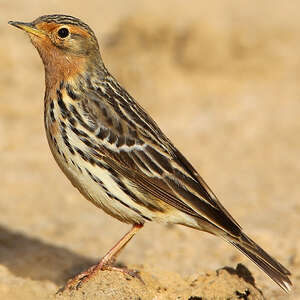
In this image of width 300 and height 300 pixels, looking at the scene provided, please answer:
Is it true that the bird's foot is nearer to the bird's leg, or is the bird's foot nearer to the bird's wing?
the bird's leg

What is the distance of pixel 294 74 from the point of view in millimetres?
15195

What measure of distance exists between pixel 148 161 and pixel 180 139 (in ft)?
19.8

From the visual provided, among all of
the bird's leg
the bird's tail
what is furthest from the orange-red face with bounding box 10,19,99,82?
the bird's tail

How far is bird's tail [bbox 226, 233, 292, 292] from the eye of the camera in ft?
23.4

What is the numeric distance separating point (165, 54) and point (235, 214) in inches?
195

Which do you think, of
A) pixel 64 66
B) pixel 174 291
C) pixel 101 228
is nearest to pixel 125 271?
pixel 174 291

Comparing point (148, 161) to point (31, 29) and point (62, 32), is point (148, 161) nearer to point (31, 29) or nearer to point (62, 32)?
point (62, 32)

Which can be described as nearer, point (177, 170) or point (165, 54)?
point (177, 170)

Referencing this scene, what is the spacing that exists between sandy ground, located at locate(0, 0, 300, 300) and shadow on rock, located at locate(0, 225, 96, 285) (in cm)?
3

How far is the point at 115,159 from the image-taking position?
7.43 metres

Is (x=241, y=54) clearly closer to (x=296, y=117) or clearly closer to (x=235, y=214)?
(x=296, y=117)

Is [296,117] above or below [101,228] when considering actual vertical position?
above

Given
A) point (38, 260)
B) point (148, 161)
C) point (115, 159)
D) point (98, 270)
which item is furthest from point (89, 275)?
point (38, 260)

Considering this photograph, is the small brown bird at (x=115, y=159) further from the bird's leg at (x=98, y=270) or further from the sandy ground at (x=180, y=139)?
the sandy ground at (x=180, y=139)
